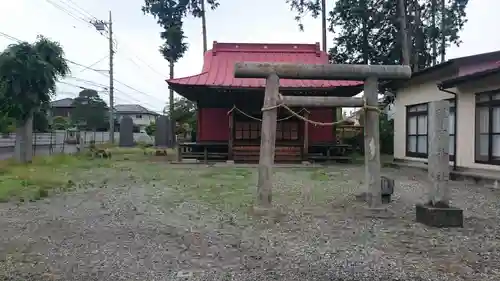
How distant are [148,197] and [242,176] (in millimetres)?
3833

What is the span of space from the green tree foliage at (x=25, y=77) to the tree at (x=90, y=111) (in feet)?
113

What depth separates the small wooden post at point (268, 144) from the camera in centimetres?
611

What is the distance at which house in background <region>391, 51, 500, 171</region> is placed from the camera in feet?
31.5

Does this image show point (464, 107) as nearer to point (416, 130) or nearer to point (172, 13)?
point (416, 130)

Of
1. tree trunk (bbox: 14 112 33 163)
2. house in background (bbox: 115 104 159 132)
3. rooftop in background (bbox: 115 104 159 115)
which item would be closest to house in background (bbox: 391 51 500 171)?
tree trunk (bbox: 14 112 33 163)

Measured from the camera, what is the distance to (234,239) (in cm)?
475

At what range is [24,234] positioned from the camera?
500 centimetres

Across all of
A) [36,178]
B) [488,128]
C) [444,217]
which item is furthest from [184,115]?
[444,217]

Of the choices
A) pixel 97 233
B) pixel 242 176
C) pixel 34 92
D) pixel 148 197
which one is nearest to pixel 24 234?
pixel 97 233

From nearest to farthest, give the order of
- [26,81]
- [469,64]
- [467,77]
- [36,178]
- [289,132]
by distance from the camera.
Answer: [467,77], [36,178], [469,64], [26,81], [289,132]

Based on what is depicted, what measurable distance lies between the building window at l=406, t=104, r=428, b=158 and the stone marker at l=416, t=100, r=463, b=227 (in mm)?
7398

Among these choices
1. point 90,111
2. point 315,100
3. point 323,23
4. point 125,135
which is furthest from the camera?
point 90,111

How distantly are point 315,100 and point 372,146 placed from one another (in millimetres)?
1068

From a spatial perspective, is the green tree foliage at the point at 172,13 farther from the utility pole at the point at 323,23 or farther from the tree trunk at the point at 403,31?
the tree trunk at the point at 403,31
